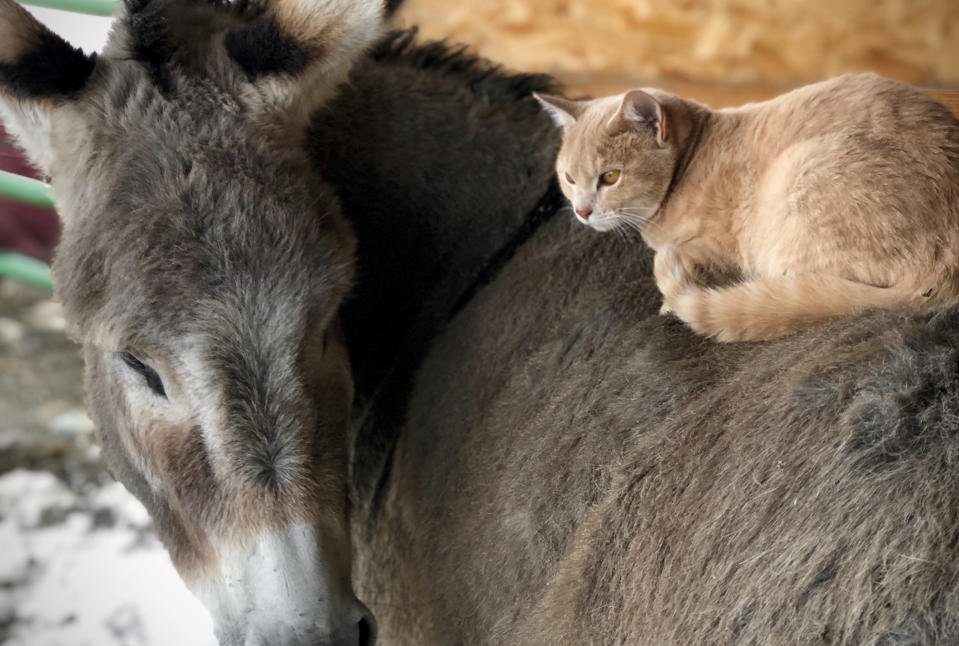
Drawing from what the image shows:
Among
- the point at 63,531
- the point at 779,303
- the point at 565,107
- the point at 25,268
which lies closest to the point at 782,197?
the point at 779,303

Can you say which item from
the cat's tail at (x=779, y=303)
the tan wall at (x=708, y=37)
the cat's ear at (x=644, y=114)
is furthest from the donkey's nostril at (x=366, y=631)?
the tan wall at (x=708, y=37)

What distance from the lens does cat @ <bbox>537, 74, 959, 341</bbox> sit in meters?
1.09

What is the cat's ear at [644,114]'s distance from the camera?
53.3 inches

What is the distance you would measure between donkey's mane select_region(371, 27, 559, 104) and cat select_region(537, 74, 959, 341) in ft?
0.90

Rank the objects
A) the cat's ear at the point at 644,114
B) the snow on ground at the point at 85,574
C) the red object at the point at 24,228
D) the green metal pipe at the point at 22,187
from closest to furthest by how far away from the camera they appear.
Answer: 1. the cat's ear at the point at 644,114
2. the green metal pipe at the point at 22,187
3. the snow on ground at the point at 85,574
4. the red object at the point at 24,228

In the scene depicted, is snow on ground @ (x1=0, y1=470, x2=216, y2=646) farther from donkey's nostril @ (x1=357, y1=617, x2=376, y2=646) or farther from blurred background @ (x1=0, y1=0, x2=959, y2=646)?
donkey's nostril @ (x1=357, y1=617, x2=376, y2=646)

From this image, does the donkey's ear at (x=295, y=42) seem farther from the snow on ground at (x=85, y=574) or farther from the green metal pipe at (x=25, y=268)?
the snow on ground at (x=85, y=574)

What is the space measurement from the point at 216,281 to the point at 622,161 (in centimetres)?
71

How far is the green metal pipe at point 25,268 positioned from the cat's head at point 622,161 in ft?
5.12

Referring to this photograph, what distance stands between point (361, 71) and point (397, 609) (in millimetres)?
1047

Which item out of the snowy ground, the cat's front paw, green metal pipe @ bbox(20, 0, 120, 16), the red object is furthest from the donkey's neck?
the red object

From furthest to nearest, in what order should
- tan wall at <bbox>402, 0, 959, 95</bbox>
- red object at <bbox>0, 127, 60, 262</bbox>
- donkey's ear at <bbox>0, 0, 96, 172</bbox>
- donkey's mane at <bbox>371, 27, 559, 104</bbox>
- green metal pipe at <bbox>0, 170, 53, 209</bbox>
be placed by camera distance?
tan wall at <bbox>402, 0, 959, 95</bbox>, red object at <bbox>0, 127, 60, 262</bbox>, green metal pipe at <bbox>0, 170, 53, 209</bbox>, donkey's mane at <bbox>371, 27, 559, 104</bbox>, donkey's ear at <bbox>0, 0, 96, 172</bbox>

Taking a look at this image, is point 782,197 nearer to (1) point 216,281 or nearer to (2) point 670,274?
(2) point 670,274

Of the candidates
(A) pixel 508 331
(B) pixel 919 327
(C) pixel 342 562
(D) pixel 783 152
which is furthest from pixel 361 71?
(B) pixel 919 327
